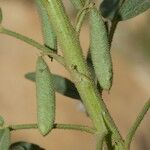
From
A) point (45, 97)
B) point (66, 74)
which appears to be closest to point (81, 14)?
point (45, 97)

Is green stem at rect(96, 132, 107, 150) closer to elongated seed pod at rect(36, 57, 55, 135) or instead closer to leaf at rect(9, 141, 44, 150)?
elongated seed pod at rect(36, 57, 55, 135)

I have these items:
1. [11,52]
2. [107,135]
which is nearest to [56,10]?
[107,135]

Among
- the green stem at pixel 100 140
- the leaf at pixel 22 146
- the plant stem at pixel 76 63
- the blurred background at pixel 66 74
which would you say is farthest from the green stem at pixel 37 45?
the blurred background at pixel 66 74

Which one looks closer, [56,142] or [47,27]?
[47,27]

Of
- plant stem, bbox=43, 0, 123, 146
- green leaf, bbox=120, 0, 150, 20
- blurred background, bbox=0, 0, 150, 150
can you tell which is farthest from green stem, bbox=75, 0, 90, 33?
blurred background, bbox=0, 0, 150, 150

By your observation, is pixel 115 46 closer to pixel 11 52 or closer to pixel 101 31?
pixel 11 52

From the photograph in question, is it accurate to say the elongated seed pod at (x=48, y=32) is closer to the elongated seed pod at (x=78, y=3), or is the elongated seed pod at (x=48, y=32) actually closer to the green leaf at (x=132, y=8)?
the elongated seed pod at (x=78, y=3)
